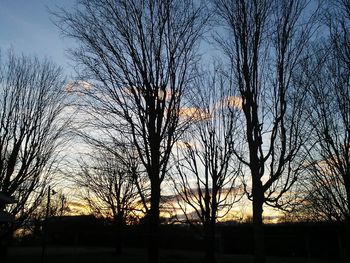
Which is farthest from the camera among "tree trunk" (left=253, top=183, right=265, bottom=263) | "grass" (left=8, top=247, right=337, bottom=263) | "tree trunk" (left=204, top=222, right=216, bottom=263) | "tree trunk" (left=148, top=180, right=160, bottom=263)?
"grass" (left=8, top=247, right=337, bottom=263)

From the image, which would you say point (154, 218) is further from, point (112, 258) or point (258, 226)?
point (112, 258)

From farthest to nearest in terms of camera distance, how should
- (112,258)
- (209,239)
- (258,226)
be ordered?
(112,258), (209,239), (258,226)

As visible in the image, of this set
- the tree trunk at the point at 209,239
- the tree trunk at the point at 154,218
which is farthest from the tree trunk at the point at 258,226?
the tree trunk at the point at 209,239

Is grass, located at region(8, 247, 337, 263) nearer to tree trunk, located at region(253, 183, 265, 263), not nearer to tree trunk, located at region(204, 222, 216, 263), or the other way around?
tree trunk, located at region(204, 222, 216, 263)

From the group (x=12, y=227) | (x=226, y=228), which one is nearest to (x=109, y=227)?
(x=226, y=228)

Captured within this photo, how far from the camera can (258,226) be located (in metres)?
9.48

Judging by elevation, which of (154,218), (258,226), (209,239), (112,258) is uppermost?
(154,218)

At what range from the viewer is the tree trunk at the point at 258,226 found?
369 inches

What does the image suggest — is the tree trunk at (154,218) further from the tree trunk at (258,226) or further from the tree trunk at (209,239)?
the tree trunk at (209,239)

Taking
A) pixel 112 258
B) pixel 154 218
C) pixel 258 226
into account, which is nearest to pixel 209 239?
pixel 258 226

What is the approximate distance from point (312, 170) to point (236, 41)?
6.93m

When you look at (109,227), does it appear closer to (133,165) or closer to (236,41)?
(133,165)

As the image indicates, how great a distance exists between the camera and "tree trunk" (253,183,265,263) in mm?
9383

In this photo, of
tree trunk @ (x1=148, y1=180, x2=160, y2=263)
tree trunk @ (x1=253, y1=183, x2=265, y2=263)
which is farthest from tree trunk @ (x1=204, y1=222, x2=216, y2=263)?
tree trunk @ (x1=253, y1=183, x2=265, y2=263)
